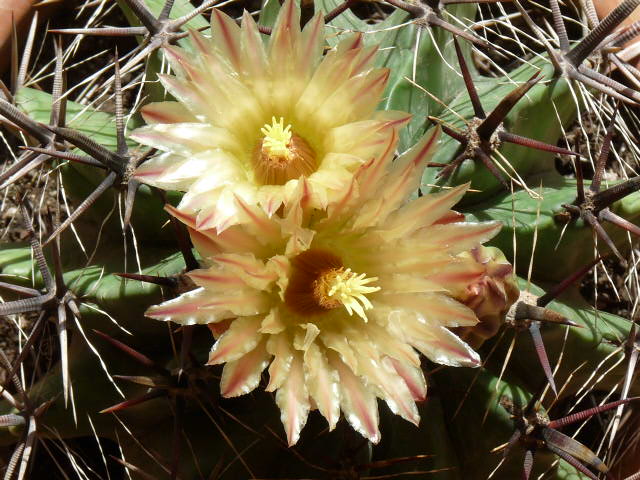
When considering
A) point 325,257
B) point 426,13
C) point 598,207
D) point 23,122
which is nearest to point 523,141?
point 598,207

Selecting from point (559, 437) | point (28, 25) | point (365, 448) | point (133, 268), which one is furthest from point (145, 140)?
point (28, 25)

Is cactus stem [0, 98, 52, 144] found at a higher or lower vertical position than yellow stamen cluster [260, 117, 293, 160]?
lower

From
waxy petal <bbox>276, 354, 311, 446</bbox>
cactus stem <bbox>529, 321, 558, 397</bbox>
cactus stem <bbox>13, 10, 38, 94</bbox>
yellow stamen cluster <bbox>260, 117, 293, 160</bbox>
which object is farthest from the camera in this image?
cactus stem <bbox>13, 10, 38, 94</bbox>

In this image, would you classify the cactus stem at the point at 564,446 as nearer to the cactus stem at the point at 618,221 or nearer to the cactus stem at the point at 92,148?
the cactus stem at the point at 618,221

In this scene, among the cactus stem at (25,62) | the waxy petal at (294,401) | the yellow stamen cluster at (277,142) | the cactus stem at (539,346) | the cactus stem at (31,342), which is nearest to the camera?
the waxy petal at (294,401)

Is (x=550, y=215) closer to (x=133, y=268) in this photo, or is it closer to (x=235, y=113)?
(x=235, y=113)

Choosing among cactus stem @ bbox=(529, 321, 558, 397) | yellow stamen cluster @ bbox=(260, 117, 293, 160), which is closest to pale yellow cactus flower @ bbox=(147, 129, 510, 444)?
yellow stamen cluster @ bbox=(260, 117, 293, 160)

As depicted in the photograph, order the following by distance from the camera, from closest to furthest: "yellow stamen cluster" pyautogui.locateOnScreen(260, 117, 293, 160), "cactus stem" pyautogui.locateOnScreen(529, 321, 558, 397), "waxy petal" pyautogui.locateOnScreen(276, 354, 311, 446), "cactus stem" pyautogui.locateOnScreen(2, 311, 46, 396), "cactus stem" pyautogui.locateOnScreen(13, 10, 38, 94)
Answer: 1. "waxy petal" pyautogui.locateOnScreen(276, 354, 311, 446)
2. "yellow stamen cluster" pyautogui.locateOnScreen(260, 117, 293, 160)
3. "cactus stem" pyautogui.locateOnScreen(529, 321, 558, 397)
4. "cactus stem" pyautogui.locateOnScreen(2, 311, 46, 396)
5. "cactus stem" pyautogui.locateOnScreen(13, 10, 38, 94)

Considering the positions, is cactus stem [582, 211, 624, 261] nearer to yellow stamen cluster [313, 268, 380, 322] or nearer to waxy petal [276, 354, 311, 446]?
yellow stamen cluster [313, 268, 380, 322]

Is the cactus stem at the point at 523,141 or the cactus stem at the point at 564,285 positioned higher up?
the cactus stem at the point at 523,141

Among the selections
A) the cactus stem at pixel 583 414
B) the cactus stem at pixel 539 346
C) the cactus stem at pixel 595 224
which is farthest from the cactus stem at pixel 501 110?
the cactus stem at pixel 583 414
